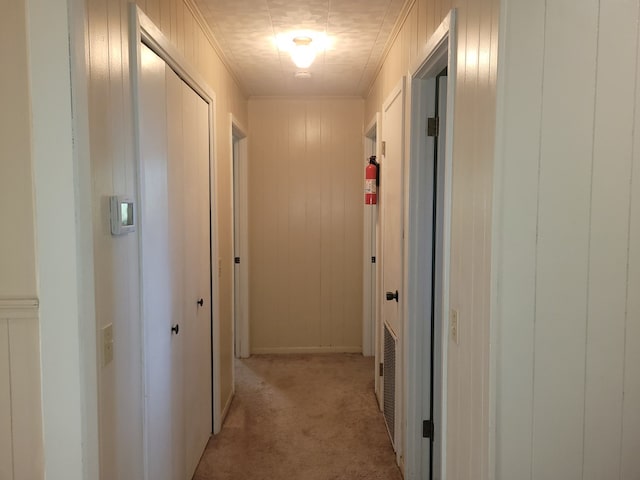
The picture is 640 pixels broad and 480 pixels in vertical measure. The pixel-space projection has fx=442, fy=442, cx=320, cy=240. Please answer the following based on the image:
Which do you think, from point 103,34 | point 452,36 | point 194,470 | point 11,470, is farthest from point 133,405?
point 452,36

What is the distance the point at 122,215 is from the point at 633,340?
1585mm

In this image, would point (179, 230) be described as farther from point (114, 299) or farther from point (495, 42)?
point (495, 42)

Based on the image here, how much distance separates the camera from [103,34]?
137 centimetres

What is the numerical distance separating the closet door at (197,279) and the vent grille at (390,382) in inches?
46.1

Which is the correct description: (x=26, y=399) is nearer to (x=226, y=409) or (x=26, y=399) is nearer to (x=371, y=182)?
(x=226, y=409)

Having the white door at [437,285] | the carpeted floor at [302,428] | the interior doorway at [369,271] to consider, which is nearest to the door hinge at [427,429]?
the white door at [437,285]

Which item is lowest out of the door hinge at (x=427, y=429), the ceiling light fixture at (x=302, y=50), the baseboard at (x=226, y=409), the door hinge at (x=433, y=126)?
the baseboard at (x=226, y=409)

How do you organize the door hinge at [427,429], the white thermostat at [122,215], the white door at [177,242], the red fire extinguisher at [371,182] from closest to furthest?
the white thermostat at [122,215] → the white door at [177,242] → the door hinge at [427,429] → the red fire extinguisher at [371,182]

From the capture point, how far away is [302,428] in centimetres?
300

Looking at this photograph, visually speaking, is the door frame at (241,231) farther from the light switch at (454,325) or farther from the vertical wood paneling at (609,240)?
the vertical wood paneling at (609,240)

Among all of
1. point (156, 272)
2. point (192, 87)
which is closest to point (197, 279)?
point (156, 272)

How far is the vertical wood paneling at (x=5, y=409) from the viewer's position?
1205mm

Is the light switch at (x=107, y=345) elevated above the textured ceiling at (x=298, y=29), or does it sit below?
below

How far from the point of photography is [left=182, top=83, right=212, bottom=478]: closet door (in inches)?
92.0
